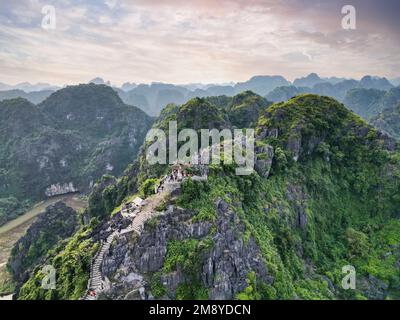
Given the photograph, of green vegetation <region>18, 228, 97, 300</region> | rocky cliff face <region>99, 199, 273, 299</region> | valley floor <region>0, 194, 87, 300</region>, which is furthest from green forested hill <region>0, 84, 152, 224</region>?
rocky cliff face <region>99, 199, 273, 299</region>

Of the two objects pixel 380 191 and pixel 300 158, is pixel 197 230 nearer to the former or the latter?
pixel 300 158

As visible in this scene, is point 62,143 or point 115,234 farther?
point 62,143

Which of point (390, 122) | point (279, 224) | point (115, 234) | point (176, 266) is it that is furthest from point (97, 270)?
point (390, 122)

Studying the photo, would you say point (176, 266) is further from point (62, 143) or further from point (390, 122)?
point (390, 122)

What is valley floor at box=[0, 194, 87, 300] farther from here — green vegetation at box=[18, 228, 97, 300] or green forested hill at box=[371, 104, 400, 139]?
green forested hill at box=[371, 104, 400, 139]

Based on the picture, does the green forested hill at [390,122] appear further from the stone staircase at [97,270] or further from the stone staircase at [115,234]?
the stone staircase at [97,270]

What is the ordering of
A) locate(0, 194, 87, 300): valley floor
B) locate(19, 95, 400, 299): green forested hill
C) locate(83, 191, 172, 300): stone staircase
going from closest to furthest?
1. locate(83, 191, 172, 300): stone staircase
2. locate(19, 95, 400, 299): green forested hill
3. locate(0, 194, 87, 300): valley floor
